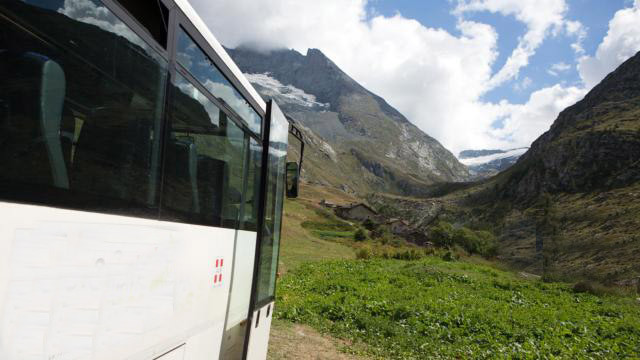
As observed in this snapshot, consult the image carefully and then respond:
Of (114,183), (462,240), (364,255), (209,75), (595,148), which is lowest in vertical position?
(462,240)

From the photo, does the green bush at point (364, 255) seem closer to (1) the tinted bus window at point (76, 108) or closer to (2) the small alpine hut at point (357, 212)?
(1) the tinted bus window at point (76, 108)

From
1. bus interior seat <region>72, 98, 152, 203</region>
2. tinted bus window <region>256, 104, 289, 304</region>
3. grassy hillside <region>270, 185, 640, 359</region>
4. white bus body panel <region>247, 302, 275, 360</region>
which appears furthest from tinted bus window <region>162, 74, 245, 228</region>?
grassy hillside <region>270, 185, 640, 359</region>

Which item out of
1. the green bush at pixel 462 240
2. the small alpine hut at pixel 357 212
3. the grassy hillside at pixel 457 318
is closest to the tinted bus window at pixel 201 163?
the grassy hillside at pixel 457 318

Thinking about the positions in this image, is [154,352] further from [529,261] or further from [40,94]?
[529,261]

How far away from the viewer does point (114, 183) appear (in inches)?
108

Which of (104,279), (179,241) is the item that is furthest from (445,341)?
(104,279)

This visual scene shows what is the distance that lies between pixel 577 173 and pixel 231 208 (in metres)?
136

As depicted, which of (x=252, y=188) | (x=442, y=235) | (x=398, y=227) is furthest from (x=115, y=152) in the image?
(x=398, y=227)

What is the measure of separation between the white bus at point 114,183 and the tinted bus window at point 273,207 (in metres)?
1.04

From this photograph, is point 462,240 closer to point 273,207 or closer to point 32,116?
point 273,207

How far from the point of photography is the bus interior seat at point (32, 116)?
1995 millimetres

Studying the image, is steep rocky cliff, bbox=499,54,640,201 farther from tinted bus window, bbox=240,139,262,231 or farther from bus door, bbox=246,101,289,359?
tinted bus window, bbox=240,139,262,231

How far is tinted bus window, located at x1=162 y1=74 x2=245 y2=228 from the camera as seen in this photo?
3617mm

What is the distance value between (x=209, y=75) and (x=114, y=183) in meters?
1.90
